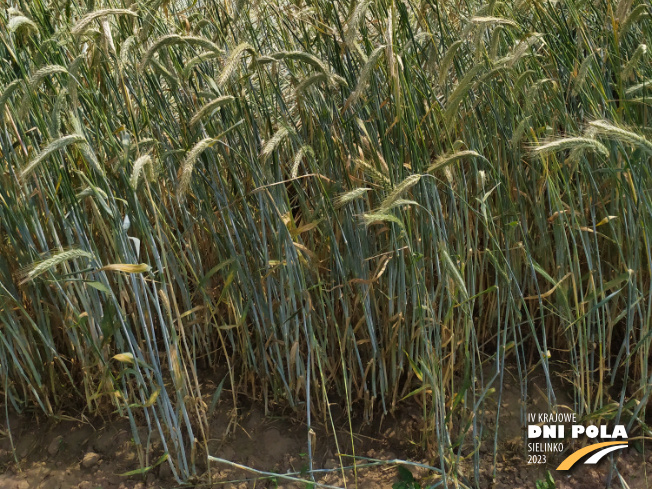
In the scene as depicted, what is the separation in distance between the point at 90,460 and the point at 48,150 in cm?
99

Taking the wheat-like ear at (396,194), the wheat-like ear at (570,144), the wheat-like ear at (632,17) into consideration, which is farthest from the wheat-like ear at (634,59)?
the wheat-like ear at (396,194)

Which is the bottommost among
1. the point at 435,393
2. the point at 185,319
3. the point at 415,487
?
the point at 415,487

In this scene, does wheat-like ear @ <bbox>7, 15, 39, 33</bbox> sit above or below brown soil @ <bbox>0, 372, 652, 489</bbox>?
above

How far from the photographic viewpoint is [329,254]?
1687mm

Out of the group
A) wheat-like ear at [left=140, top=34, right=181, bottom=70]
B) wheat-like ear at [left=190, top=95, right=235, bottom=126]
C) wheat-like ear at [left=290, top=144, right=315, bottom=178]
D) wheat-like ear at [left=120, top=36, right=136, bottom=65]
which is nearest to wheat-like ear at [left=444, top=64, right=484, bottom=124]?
wheat-like ear at [left=290, top=144, right=315, bottom=178]

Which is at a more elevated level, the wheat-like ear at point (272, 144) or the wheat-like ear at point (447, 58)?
the wheat-like ear at point (447, 58)

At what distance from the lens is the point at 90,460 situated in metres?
1.73

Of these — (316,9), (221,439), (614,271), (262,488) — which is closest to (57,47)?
(316,9)

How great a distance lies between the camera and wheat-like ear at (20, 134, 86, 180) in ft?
3.66

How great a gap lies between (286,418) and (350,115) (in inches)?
34.7

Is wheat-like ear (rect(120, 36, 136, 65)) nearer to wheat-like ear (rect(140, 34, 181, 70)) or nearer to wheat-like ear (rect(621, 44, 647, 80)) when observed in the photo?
wheat-like ear (rect(140, 34, 181, 70))

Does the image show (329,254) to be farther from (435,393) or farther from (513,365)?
(513,365)

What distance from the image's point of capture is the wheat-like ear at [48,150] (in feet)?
3.66

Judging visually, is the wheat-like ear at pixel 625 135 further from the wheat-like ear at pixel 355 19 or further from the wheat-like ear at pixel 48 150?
the wheat-like ear at pixel 48 150
